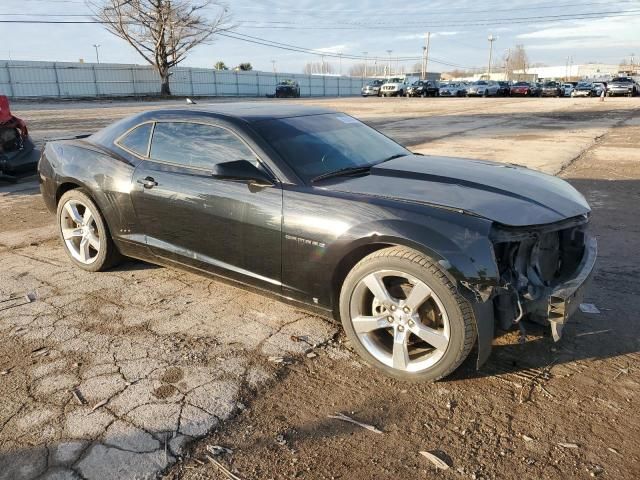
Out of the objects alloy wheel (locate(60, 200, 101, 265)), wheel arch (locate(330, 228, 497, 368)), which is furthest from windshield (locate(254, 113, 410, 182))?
alloy wheel (locate(60, 200, 101, 265))

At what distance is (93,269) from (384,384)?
300 cm

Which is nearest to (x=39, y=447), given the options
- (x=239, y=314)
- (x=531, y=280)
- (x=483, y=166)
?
(x=239, y=314)

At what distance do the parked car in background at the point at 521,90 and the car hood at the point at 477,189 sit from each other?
48.9m

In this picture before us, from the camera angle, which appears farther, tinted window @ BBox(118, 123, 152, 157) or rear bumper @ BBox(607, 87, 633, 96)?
rear bumper @ BBox(607, 87, 633, 96)

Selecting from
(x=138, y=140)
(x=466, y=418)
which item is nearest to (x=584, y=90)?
(x=138, y=140)

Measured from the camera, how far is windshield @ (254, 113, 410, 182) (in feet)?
11.7

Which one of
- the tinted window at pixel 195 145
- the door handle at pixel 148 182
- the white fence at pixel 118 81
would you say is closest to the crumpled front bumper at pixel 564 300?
the tinted window at pixel 195 145

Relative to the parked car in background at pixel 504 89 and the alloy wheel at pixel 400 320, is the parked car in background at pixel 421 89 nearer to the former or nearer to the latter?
the parked car in background at pixel 504 89

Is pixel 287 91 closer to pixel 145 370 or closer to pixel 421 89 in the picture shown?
pixel 421 89

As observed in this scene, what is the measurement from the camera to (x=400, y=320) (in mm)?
2959

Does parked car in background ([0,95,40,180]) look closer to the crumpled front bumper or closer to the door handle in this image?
the door handle

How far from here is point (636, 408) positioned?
271cm

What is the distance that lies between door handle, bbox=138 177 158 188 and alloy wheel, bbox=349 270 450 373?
1.90 metres

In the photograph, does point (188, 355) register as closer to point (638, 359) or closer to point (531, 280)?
point (531, 280)
